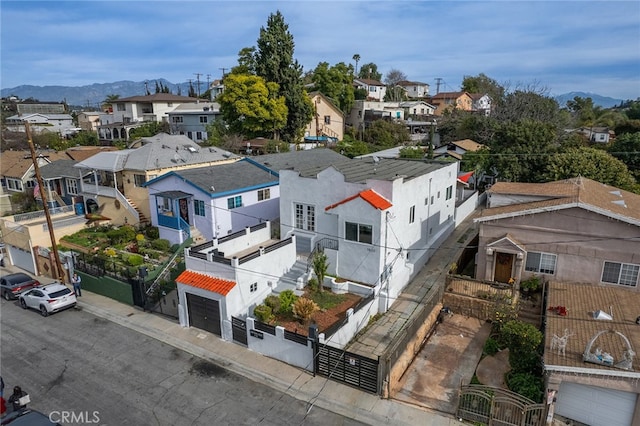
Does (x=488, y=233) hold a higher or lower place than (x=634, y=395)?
higher

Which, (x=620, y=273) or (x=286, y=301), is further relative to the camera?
(x=286, y=301)

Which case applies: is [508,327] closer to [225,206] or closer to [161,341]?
[161,341]

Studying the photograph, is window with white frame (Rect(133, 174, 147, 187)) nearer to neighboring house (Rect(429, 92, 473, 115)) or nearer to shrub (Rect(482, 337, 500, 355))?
shrub (Rect(482, 337, 500, 355))

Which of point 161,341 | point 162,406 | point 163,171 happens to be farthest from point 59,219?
point 162,406

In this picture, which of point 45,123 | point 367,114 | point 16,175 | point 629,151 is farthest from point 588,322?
point 45,123

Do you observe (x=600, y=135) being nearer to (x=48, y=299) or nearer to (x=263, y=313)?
(x=263, y=313)

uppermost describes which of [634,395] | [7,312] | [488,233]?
[488,233]
